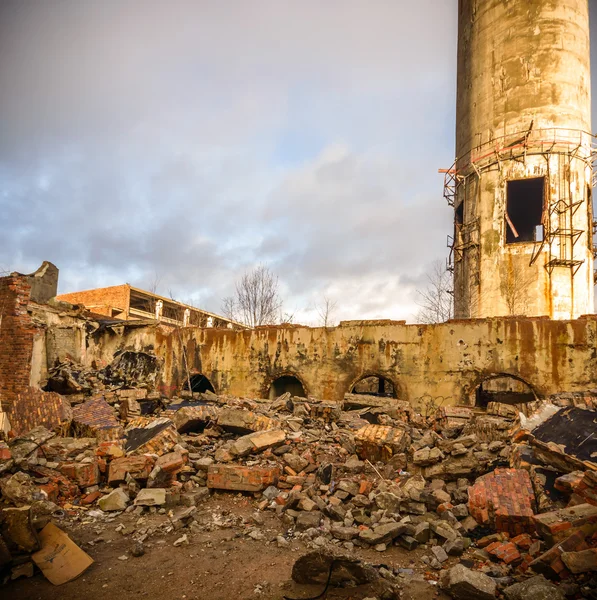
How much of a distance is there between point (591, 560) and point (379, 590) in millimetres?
1491

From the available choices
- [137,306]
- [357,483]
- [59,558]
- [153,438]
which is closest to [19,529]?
[59,558]

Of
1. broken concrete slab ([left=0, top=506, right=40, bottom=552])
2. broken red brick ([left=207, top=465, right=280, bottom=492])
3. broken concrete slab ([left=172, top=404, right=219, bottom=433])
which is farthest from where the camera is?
broken concrete slab ([left=172, top=404, right=219, bottom=433])

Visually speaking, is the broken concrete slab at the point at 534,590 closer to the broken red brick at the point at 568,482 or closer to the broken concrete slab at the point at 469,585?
the broken concrete slab at the point at 469,585

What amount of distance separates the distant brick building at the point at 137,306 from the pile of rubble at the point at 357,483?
14.2m

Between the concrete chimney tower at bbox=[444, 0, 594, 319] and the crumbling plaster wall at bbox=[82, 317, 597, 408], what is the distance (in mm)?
6663

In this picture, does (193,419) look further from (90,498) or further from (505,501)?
(505,501)

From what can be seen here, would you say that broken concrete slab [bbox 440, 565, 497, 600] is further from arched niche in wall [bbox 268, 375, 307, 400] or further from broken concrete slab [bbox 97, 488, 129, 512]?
arched niche in wall [bbox 268, 375, 307, 400]

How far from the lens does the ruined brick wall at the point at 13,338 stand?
8.92 meters

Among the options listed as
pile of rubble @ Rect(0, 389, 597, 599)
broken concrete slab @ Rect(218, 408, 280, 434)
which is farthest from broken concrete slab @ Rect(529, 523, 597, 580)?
broken concrete slab @ Rect(218, 408, 280, 434)

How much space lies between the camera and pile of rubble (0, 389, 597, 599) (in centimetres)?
329

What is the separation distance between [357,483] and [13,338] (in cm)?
818

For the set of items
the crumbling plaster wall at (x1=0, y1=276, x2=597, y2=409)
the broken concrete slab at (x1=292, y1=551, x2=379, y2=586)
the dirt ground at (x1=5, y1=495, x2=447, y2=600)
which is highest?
the crumbling plaster wall at (x1=0, y1=276, x2=597, y2=409)

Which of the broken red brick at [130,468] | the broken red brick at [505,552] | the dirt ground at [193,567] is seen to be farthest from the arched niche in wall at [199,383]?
the broken red brick at [505,552]

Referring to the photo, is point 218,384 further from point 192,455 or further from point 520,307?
point 520,307
